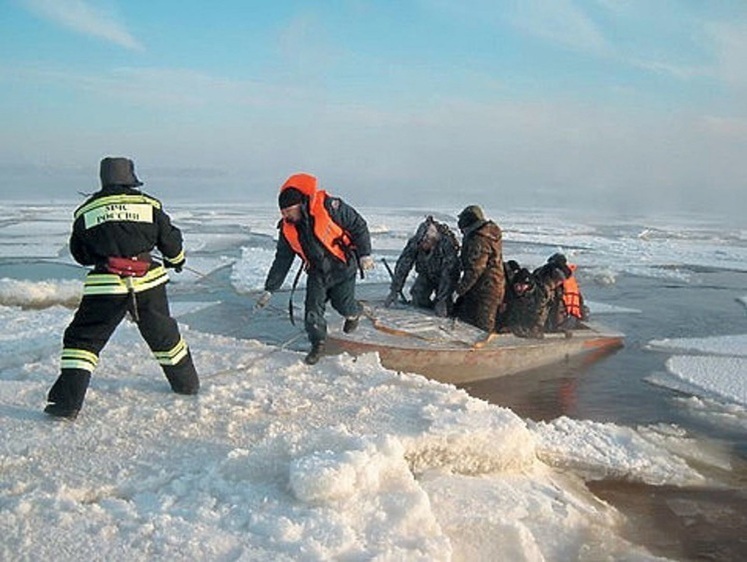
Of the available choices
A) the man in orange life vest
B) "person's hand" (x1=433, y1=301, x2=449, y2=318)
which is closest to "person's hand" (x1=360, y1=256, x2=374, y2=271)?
the man in orange life vest

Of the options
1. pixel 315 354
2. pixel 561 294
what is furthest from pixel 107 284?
pixel 561 294

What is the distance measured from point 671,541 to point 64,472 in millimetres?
3137

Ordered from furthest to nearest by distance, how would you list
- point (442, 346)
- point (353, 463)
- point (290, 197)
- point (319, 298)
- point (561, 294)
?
point (561, 294)
point (442, 346)
point (319, 298)
point (290, 197)
point (353, 463)

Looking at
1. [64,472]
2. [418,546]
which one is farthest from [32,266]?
[418,546]

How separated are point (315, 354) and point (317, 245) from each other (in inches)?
32.6

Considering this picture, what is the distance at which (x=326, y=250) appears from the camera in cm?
518

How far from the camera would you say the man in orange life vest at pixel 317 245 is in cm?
500

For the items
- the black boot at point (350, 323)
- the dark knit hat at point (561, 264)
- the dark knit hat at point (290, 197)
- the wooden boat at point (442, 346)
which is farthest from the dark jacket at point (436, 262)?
the dark knit hat at point (290, 197)

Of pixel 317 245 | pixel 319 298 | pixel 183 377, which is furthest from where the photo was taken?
pixel 319 298

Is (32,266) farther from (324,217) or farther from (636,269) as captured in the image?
(636,269)

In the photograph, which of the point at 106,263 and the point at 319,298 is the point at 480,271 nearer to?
the point at 319,298

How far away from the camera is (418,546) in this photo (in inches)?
114

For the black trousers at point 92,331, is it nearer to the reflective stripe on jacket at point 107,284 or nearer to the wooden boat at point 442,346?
the reflective stripe on jacket at point 107,284

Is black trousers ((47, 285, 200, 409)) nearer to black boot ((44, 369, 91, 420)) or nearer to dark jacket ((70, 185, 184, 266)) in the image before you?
black boot ((44, 369, 91, 420))
